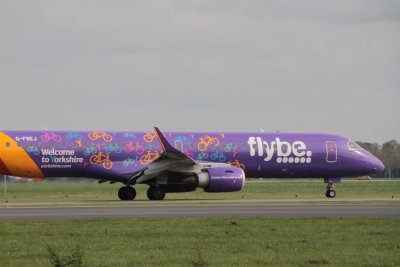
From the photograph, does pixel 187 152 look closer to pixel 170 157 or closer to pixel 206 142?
pixel 206 142

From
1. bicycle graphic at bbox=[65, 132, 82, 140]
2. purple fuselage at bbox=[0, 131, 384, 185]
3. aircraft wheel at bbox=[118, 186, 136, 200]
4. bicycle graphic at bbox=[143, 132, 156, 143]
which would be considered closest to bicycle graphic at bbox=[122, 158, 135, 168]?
purple fuselage at bbox=[0, 131, 384, 185]

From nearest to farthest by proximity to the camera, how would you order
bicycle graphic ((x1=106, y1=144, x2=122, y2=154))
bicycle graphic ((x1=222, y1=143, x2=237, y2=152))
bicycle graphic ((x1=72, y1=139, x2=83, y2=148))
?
bicycle graphic ((x1=72, y1=139, x2=83, y2=148)) → bicycle graphic ((x1=106, y1=144, x2=122, y2=154)) → bicycle graphic ((x1=222, y1=143, x2=237, y2=152))

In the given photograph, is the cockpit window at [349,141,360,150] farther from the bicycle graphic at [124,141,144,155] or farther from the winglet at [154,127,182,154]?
the bicycle graphic at [124,141,144,155]

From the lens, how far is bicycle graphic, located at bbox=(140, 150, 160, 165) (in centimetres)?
4369

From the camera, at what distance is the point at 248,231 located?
2283 cm

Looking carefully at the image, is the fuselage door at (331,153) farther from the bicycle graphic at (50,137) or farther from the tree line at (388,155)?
the tree line at (388,155)

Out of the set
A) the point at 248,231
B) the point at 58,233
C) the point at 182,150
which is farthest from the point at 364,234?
the point at 182,150

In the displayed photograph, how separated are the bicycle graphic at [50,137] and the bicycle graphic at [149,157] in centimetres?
440

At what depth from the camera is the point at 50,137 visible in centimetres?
4272

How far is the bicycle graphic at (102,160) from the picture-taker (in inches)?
1693

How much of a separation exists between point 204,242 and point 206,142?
2483 cm

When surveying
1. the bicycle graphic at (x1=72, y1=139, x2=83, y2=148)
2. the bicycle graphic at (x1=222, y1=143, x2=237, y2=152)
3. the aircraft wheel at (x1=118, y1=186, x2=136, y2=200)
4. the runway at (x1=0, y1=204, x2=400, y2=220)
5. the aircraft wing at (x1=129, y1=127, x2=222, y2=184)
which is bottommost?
the runway at (x1=0, y1=204, x2=400, y2=220)

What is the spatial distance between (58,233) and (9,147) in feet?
67.4

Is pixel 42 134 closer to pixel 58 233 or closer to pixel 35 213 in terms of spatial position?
pixel 35 213
